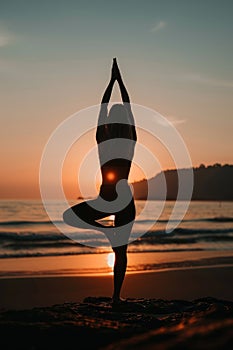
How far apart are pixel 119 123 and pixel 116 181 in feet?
2.48

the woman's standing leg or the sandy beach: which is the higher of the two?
the woman's standing leg

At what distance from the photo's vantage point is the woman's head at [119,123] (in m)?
6.23

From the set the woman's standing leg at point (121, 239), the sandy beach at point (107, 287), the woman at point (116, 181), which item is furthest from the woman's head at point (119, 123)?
the sandy beach at point (107, 287)

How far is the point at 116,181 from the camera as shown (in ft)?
20.6

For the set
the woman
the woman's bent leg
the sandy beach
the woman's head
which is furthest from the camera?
the sandy beach

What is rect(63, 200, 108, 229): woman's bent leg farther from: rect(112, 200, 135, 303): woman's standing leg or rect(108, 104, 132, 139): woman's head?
rect(108, 104, 132, 139): woman's head

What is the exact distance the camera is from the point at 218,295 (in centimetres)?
1006

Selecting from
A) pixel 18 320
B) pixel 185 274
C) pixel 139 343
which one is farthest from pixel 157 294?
pixel 139 343

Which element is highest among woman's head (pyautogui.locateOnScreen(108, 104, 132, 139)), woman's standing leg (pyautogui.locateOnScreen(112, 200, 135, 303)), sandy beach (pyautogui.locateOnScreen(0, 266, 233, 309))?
woman's head (pyautogui.locateOnScreen(108, 104, 132, 139))

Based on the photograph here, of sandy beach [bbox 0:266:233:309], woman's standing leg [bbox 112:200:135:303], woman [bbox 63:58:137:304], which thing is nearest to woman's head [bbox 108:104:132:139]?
woman [bbox 63:58:137:304]

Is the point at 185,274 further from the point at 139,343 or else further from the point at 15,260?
the point at 139,343

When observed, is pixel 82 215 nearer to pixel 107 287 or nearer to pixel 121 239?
pixel 121 239

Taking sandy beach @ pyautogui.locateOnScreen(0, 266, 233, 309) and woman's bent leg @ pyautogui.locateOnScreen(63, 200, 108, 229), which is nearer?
woman's bent leg @ pyautogui.locateOnScreen(63, 200, 108, 229)

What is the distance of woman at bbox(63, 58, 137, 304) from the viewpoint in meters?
6.03
